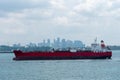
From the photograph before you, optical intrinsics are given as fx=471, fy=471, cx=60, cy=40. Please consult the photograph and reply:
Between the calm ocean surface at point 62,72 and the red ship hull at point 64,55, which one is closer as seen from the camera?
the calm ocean surface at point 62,72

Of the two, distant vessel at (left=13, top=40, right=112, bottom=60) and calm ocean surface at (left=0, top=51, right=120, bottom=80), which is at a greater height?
distant vessel at (left=13, top=40, right=112, bottom=60)

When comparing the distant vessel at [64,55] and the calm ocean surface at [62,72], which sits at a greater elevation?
the distant vessel at [64,55]

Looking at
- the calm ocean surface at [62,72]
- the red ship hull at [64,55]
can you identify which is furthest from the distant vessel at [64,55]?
the calm ocean surface at [62,72]

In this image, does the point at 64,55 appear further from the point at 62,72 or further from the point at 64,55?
the point at 62,72

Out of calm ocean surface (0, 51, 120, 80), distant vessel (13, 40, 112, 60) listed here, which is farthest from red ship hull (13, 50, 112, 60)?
calm ocean surface (0, 51, 120, 80)

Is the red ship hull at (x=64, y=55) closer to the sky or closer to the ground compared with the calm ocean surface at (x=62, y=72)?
closer to the sky

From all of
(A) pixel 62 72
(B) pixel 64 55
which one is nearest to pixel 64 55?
(B) pixel 64 55

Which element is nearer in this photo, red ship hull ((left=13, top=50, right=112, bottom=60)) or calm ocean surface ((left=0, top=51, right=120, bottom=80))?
calm ocean surface ((left=0, top=51, right=120, bottom=80))

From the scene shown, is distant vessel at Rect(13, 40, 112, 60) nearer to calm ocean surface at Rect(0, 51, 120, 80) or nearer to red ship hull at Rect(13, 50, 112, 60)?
red ship hull at Rect(13, 50, 112, 60)

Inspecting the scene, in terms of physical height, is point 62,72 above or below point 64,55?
below

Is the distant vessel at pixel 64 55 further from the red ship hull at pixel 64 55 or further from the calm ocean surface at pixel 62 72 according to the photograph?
the calm ocean surface at pixel 62 72

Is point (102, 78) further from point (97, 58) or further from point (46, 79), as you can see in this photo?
point (97, 58)

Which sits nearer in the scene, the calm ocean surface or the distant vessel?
the calm ocean surface

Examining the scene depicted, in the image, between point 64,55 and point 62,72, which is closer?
point 62,72
